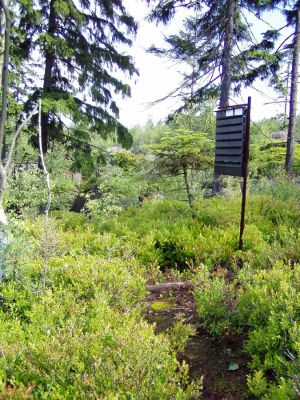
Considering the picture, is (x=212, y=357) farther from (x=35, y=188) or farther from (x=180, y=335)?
(x=35, y=188)

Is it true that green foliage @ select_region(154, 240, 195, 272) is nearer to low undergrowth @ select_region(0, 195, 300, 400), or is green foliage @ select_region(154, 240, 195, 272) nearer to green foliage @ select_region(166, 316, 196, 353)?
low undergrowth @ select_region(0, 195, 300, 400)

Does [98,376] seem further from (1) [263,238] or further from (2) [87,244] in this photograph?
(1) [263,238]

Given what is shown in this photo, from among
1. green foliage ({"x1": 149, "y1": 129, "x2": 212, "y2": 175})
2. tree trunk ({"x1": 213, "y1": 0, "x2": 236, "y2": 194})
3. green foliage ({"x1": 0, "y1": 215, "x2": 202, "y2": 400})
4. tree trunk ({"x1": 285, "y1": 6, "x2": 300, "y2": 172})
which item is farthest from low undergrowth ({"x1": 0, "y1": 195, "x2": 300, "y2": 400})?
tree trunk ({"x1": 285, "y1": 6, "x2": 300, "y2": 172})

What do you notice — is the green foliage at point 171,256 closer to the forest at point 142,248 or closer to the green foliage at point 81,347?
the forest at point 142,248

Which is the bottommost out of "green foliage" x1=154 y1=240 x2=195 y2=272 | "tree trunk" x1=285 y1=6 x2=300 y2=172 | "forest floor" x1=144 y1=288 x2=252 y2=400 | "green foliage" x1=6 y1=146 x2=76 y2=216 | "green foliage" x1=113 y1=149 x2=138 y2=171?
"forest floor" x1=144 y1=288 x2=252 y2=400

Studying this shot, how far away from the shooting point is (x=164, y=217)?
5941 mm

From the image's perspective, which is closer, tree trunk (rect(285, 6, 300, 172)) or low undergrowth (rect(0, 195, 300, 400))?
low undergrowth (rect(0, 195, 300, 400))

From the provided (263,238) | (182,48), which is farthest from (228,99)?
(263,238)

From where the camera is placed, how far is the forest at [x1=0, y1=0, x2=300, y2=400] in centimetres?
180

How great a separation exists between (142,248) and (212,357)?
2209mm

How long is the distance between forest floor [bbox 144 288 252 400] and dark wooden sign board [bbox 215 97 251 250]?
1.65 meters

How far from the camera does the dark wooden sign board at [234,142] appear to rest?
4.27 meters

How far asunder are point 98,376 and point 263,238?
3.52 meters

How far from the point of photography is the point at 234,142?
4434mm
